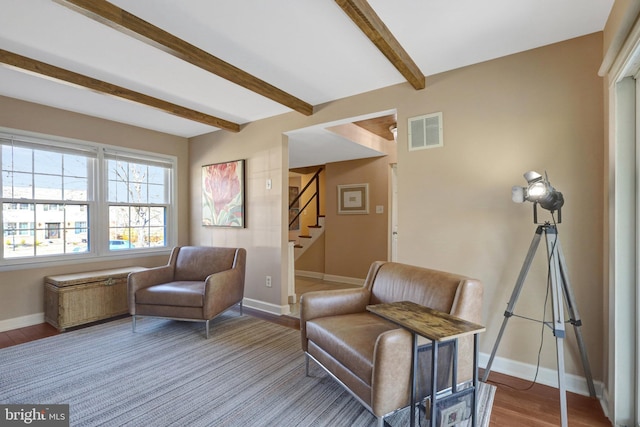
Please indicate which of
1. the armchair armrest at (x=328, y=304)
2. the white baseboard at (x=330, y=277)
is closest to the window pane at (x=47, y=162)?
the armchair armrest at (x=328, y=304)

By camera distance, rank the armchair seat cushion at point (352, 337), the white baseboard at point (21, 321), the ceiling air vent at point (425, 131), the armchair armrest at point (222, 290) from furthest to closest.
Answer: the white baseboard at point (21, 321), the armchair armrest at point (222, 290), the ceiling air vent at point (425, 131), the armchair seat cushion at point (352, 337)

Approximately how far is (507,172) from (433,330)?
152 centimetres

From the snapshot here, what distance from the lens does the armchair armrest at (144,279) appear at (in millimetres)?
3037

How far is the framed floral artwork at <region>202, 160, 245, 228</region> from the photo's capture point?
3.98 meters

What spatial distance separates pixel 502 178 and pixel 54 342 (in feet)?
13.4

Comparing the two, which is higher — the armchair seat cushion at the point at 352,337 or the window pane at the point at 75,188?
the window pane at the point at 75,188

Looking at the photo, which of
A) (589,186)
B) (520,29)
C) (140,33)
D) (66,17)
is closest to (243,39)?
(140,33)

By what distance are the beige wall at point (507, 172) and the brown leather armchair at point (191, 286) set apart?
1.80 meters

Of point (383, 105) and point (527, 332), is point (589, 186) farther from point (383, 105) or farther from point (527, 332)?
point (383, 105)

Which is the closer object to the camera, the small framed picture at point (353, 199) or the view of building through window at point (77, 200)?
the view of building through window at point (77, 200)

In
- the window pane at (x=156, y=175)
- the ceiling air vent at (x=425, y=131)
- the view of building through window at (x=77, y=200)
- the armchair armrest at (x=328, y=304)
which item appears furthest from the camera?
the window pane at (x=156, y=175)

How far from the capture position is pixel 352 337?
1771mm

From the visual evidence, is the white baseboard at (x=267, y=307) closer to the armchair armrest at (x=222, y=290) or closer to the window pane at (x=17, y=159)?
the armchair armrest at (x=222, y=290)

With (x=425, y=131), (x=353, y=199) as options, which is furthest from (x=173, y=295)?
(x=353, y=199)
